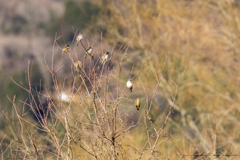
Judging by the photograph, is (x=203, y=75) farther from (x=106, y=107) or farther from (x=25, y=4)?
(x=25, y=4)

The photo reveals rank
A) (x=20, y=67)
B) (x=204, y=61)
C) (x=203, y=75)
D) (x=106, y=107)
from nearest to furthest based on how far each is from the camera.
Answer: (x=106, y=107) → (x=203, y=75) → (x=204, y=61) → (x=20, y=67)

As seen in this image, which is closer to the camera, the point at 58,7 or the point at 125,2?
the point at 125,2

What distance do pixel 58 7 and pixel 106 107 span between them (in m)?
20.6

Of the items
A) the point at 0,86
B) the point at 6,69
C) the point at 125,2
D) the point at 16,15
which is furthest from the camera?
the point at 16,15

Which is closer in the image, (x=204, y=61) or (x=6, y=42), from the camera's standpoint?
(x=204, y=61)

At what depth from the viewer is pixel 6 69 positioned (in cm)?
1936

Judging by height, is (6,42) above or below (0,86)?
above

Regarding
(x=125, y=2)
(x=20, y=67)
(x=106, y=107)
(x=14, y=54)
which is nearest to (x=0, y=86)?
(x=20, y=67)

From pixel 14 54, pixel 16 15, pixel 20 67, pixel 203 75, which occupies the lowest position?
pixel 203 75

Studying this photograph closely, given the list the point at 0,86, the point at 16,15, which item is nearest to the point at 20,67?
the point at 0,86

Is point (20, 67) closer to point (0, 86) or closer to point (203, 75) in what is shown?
point (0, 86)

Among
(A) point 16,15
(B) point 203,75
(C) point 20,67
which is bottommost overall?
(B) point 203,75

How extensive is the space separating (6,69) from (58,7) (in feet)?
22.4

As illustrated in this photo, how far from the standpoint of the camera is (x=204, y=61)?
10805 mm
